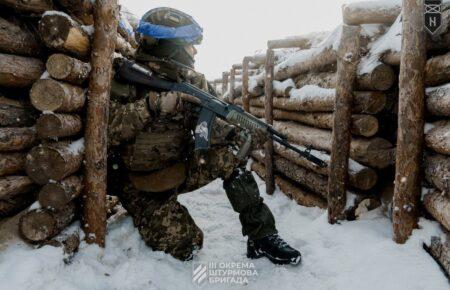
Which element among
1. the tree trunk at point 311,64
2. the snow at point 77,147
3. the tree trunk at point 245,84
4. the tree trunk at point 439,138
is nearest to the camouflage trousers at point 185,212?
the snow at point 77,147

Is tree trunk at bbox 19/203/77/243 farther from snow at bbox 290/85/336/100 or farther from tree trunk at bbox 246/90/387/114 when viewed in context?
snow at bbox 290/85/336/100

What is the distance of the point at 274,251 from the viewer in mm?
3207

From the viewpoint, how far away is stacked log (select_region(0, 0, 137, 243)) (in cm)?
252

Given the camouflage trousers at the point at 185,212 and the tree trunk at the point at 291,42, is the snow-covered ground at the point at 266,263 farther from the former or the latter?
the tree trunk at the point at 291,42

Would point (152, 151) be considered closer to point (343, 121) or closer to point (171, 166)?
point (171, 166)

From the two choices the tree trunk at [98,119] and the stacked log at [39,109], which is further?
the tree trunk at [98,119]

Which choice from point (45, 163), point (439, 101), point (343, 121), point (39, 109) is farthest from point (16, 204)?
point (439, 101)

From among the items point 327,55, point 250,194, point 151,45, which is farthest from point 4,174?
point 327,55

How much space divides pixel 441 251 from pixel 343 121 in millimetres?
1572

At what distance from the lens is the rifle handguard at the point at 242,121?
3.41 metres

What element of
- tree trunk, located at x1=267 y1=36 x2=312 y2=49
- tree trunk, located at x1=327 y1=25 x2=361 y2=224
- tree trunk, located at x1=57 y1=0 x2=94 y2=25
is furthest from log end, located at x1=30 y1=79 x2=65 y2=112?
tree trunk, located at x1=267 y1=36 x2=312 y2=49

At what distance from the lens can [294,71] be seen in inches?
221

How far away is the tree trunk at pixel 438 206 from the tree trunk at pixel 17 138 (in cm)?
316

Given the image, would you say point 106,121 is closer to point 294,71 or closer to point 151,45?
point 151,45
